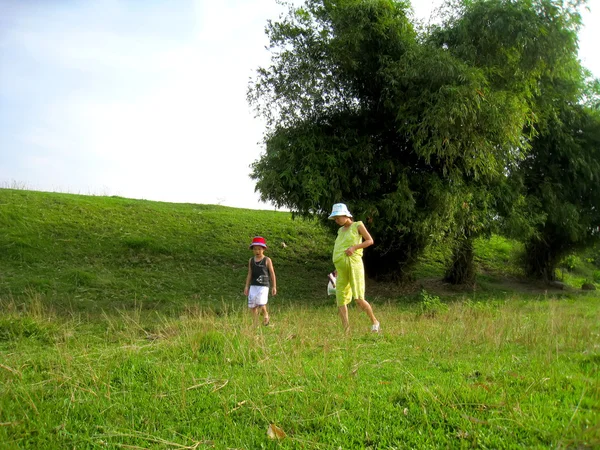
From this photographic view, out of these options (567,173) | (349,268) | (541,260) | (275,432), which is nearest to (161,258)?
(349,268)

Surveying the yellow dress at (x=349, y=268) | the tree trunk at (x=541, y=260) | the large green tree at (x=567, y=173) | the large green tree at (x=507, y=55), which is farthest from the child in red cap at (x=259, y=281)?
the tree trunk at (x=541, y=260)

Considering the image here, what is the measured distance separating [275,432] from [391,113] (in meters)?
11.9

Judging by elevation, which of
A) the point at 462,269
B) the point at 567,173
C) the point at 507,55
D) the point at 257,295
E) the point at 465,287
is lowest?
the point at 465,287

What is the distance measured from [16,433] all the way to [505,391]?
3.78 meters

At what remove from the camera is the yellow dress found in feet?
24.5

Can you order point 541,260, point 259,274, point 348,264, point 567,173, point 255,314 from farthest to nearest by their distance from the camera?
point 541,260, point 567,173, point 259,274, point 255,314, point 348,264

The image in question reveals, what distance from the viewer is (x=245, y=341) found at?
5719 mm

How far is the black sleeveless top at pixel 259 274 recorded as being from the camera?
Result: 8.31 meters

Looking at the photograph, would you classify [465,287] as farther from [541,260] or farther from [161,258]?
[161,258]

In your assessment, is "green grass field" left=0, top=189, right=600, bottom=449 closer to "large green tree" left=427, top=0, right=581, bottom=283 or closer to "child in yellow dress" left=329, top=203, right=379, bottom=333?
"child in yellow dress" left=329, top=203, right=379, bottom=333

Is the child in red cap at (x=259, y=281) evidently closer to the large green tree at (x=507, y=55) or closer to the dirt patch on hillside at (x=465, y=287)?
the dirt patch on hillside at (x=465, y=287)

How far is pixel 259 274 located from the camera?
27.3ft

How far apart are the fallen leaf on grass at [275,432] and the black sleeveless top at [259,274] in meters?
4.88

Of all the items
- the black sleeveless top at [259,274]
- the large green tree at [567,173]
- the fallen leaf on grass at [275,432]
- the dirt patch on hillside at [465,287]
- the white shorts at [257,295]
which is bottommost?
the dirt patch on hillside at [465,287]
